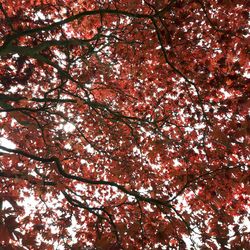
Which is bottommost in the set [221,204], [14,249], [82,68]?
[14,249]

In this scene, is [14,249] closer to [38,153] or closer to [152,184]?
[152,184]

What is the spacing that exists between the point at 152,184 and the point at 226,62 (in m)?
3.24

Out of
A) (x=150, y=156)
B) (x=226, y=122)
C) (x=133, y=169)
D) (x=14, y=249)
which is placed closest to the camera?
(x=14, y=249)

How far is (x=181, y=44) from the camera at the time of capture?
5.69m

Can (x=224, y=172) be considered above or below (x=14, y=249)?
above

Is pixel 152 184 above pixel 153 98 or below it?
below

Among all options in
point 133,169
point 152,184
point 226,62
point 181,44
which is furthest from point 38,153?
point 226,62

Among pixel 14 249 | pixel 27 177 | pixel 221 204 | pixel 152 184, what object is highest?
pixel 152 184

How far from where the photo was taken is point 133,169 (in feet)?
24.8

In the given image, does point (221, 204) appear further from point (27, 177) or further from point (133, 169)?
point (27, 177)

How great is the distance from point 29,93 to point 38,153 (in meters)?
1.70

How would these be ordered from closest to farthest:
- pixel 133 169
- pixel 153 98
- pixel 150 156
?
pixel 150 156 → pixel 133 169 → pixel 153 98

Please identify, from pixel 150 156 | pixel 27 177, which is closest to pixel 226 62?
pixel 150 156

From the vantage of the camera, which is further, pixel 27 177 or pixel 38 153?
pixel 38 153
